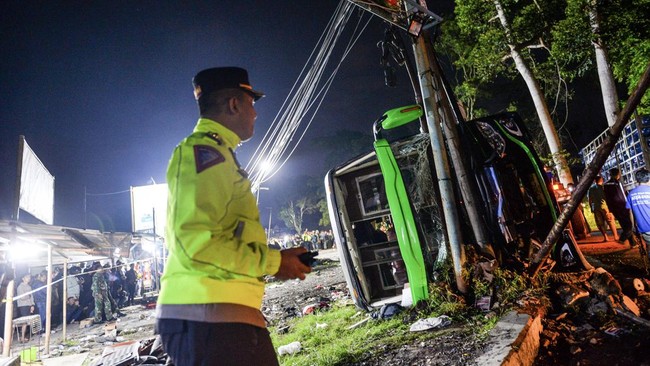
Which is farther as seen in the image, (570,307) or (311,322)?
(311,322)

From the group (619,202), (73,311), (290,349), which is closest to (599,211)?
(619,202)

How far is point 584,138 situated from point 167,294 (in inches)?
1610

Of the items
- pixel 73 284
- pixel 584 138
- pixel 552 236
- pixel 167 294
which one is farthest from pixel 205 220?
pixel 584 138

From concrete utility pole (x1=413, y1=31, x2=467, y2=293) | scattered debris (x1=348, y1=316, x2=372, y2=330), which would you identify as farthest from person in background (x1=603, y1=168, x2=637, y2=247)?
scattered debris (x1=348, y1=316, x2=372, y2=330)

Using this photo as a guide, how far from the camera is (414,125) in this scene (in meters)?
30.0

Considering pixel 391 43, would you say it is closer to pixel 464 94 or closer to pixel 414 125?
pixel 464 94

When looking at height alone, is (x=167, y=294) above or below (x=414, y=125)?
below

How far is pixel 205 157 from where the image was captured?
57.4 inches

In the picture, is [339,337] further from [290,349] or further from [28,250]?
[28,250]

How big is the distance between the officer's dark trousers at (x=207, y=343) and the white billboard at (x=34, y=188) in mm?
5490

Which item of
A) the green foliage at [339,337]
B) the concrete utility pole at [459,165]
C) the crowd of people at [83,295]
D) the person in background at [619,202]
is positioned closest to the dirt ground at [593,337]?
the concrete utility pole at [459,165]

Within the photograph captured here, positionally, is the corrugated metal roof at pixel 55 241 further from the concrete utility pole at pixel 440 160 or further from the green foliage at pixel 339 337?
the concrete utility pole at pixel 440 160

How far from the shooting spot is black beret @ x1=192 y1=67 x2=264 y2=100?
69.0 inches

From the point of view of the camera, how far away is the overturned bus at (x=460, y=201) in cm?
514
